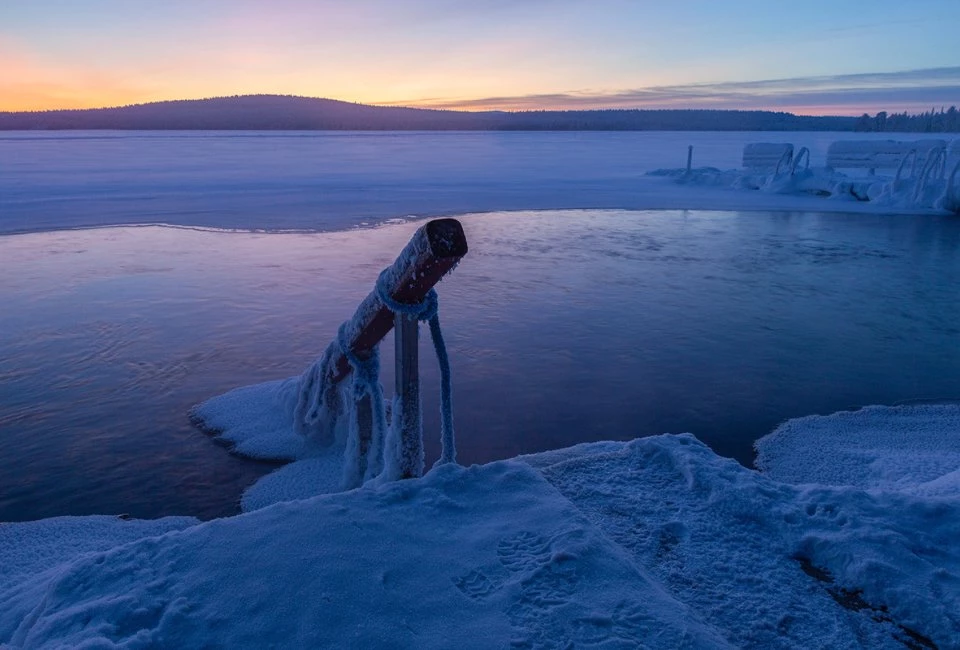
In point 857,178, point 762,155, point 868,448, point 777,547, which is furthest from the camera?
point 762,155

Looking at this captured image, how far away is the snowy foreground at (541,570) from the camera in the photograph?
2107mm

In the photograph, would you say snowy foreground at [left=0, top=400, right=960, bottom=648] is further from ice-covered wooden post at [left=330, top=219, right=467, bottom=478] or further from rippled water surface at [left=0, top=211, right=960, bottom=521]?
rippled water surface at [left=0, top=211, right=960, bottom=521]

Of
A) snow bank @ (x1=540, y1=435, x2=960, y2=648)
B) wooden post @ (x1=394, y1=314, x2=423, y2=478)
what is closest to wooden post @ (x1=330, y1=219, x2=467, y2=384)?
wooden post @ (x1=394, y1=314, x2=423, y2=478)

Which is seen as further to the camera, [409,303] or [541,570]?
[409,303]

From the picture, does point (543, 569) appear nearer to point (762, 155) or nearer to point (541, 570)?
point (541, 570)

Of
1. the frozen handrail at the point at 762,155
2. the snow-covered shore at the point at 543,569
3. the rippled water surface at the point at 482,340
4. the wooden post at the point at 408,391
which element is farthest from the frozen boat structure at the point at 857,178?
the wooden post at the point at 408,391

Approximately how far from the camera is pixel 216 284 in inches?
373

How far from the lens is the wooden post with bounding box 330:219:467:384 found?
2.58 meters

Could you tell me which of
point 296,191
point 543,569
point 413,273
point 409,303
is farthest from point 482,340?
point 296,191

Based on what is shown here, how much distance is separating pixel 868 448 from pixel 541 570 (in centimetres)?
371

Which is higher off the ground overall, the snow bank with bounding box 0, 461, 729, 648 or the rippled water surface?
the snow bank with bounding box 0, 461, 729, 648

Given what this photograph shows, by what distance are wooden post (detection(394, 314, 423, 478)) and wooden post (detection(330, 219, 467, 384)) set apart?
0.49 ft

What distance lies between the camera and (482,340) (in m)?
7.40

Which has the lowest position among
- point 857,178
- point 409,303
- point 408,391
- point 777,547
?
point 777,547
